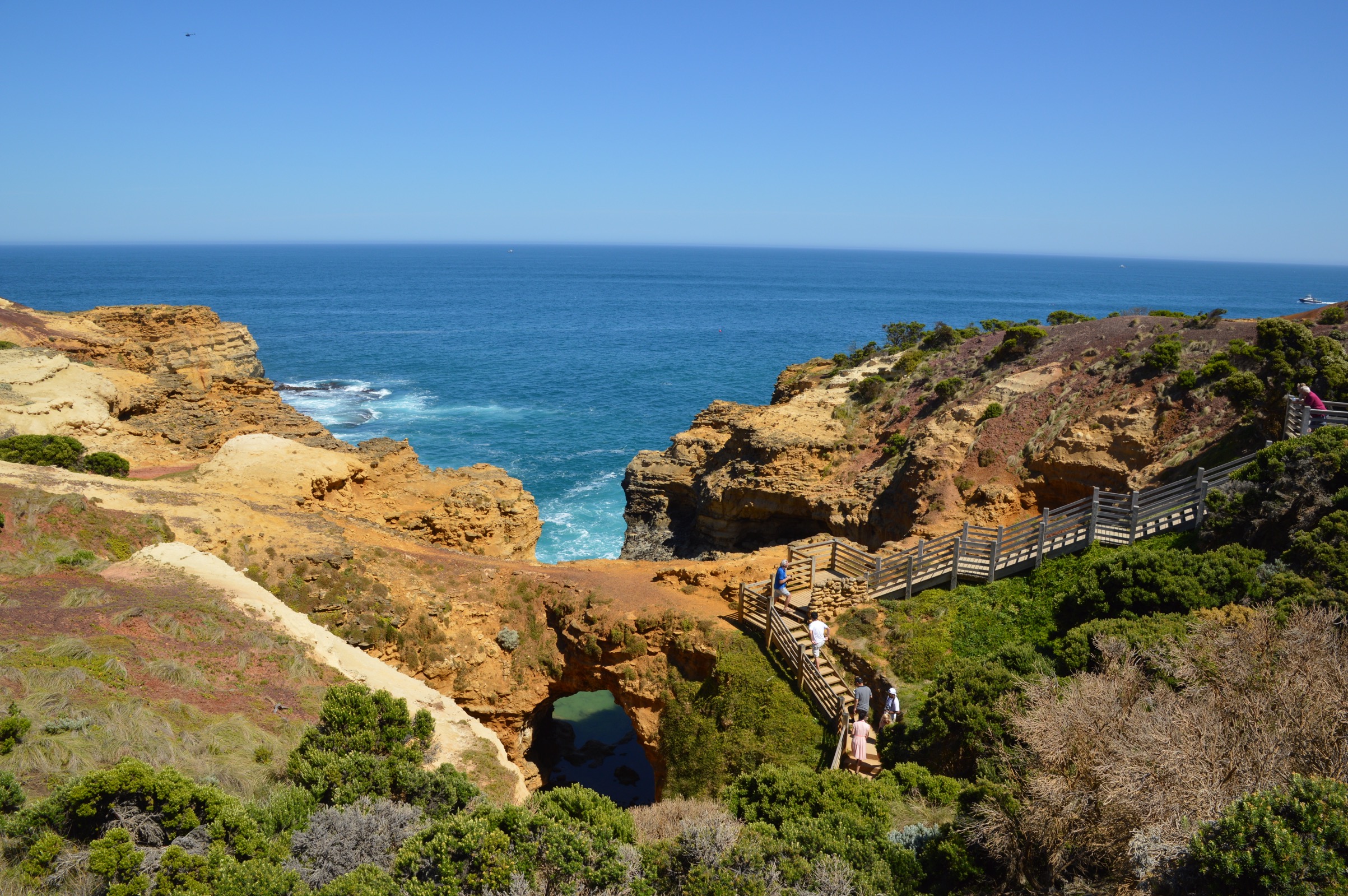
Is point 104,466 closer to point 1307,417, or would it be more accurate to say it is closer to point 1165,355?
point 1307,417

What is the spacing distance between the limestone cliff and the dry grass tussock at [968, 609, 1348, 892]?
1425cm

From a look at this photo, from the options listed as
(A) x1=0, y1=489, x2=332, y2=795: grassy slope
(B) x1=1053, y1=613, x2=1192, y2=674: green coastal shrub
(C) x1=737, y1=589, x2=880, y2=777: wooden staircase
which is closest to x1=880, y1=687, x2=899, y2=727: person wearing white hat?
(C) x1=737, y1=589, x2=880, y2=777: wooden staircase

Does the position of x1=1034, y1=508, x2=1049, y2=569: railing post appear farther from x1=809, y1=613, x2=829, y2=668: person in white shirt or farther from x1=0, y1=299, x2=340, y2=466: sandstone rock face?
x1=0, y1=299, x2=340, y2=466: sandstone rock face

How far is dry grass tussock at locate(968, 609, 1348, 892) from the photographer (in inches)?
353

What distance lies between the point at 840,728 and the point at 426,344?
307ft

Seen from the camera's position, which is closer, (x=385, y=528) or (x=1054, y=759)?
(x=1054, y=759)

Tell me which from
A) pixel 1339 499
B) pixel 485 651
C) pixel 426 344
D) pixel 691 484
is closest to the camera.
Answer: pixel 1339 499

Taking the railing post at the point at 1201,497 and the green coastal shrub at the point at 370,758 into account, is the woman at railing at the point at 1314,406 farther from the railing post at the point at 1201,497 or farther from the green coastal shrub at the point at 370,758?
the green coastal shrub at the point at 370,758

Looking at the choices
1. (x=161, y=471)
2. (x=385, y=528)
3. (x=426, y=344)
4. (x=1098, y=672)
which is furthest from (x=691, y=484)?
(x=426, y=344)

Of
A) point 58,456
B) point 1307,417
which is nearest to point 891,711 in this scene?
point 1307,417

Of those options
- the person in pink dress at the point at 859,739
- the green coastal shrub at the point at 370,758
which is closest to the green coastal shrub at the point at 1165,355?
the person in pink dress at the point at 859,739

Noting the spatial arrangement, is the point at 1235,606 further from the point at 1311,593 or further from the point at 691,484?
the point at 691,484

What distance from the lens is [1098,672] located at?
13820 millimetres

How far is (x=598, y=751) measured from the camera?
27422 mm
